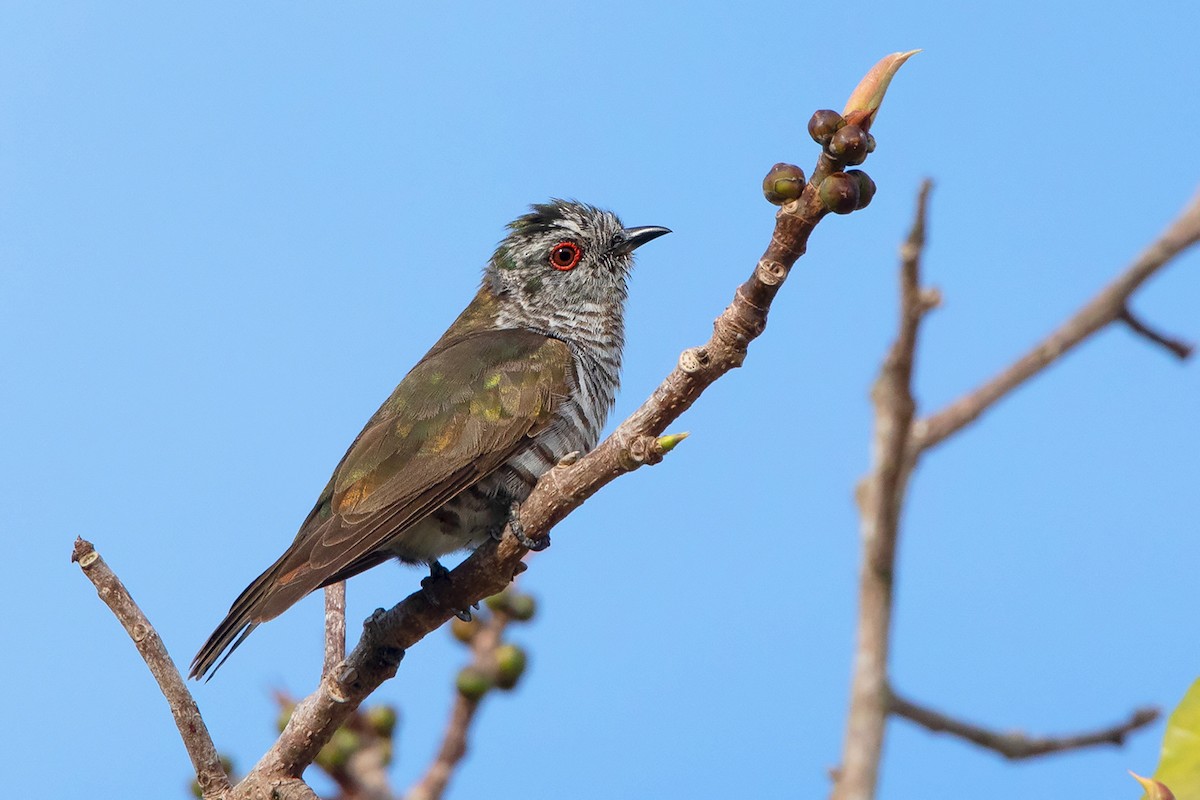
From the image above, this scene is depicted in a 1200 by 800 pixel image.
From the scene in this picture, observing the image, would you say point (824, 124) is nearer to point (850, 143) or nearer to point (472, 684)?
point (850, 143)

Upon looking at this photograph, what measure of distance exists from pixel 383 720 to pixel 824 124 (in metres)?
2.47

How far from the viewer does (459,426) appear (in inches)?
205

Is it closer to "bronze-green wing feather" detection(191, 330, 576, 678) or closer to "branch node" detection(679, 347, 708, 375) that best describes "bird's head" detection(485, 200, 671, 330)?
"bronze-green wing feather" detection(191, 330, 576, 678)

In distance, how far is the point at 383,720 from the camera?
13.4ft

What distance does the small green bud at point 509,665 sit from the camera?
150 inches

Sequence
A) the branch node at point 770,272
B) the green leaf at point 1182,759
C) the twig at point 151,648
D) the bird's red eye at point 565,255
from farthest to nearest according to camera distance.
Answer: the bird's red eye at point 565,255 → the twig at point 151,648 → the branch node at point 770,272 → the green leaf at point 1182,759

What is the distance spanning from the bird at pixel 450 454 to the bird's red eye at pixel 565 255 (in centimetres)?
44

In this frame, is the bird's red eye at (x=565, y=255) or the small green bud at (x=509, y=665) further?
the bird's red eye at (x=565, y=255)

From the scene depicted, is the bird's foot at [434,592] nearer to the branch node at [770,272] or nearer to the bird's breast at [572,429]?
the bird's breast at [572,429]

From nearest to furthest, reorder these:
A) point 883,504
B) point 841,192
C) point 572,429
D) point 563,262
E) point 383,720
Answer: point 883,504 → point 841,192 → point 383,720 → point 572,429 → point 563,262

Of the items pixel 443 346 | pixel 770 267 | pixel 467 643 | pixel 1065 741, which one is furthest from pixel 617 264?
pixel 1065 741

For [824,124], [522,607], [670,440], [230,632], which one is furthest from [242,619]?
[824,124]

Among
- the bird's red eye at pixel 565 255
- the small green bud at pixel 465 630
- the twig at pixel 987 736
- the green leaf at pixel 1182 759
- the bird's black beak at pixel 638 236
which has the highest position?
the bird's red eye at pixel 565 255

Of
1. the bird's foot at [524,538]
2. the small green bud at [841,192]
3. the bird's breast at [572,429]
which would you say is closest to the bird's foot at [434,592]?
the bird's foot at [524,538]
